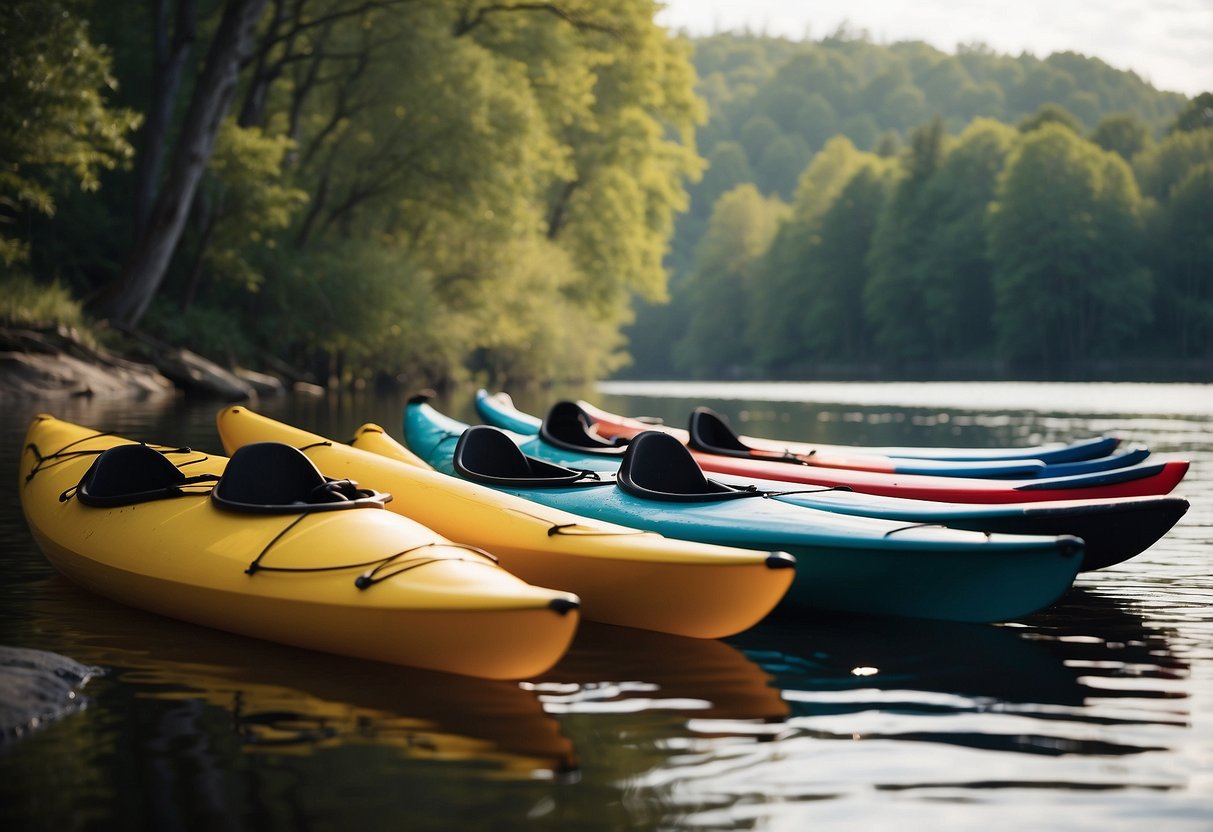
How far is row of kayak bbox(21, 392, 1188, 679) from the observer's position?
5391mm

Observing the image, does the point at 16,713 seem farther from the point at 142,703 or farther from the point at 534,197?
the point at 534,197

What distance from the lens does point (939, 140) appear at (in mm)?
65375

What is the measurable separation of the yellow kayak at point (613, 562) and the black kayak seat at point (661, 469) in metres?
0.73

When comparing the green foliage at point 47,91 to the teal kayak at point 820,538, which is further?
the green foliage at point 47,91

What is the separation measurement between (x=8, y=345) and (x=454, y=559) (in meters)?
18.2

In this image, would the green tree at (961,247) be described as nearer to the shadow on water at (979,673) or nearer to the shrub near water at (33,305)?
the shrub near water at (33,305)

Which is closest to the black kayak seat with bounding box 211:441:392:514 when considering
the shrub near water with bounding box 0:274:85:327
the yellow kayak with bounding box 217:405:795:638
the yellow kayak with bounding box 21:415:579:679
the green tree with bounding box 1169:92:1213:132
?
the yellow kayak with bounding box 21:415:579:679

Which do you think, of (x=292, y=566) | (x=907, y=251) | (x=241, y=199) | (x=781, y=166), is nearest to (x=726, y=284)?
(x=907, y=251)

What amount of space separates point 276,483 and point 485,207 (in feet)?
74.2

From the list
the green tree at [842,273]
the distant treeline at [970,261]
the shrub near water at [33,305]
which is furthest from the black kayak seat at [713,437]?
the green tree at [842,273]

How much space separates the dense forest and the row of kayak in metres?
13.4

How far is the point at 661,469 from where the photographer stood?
24.8ft

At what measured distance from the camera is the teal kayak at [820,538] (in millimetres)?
6066

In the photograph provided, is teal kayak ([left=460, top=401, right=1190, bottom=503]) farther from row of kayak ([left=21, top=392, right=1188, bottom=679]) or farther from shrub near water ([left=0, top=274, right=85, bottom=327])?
shrub near water ([left=0, top=274, right=85, bottom=327])
